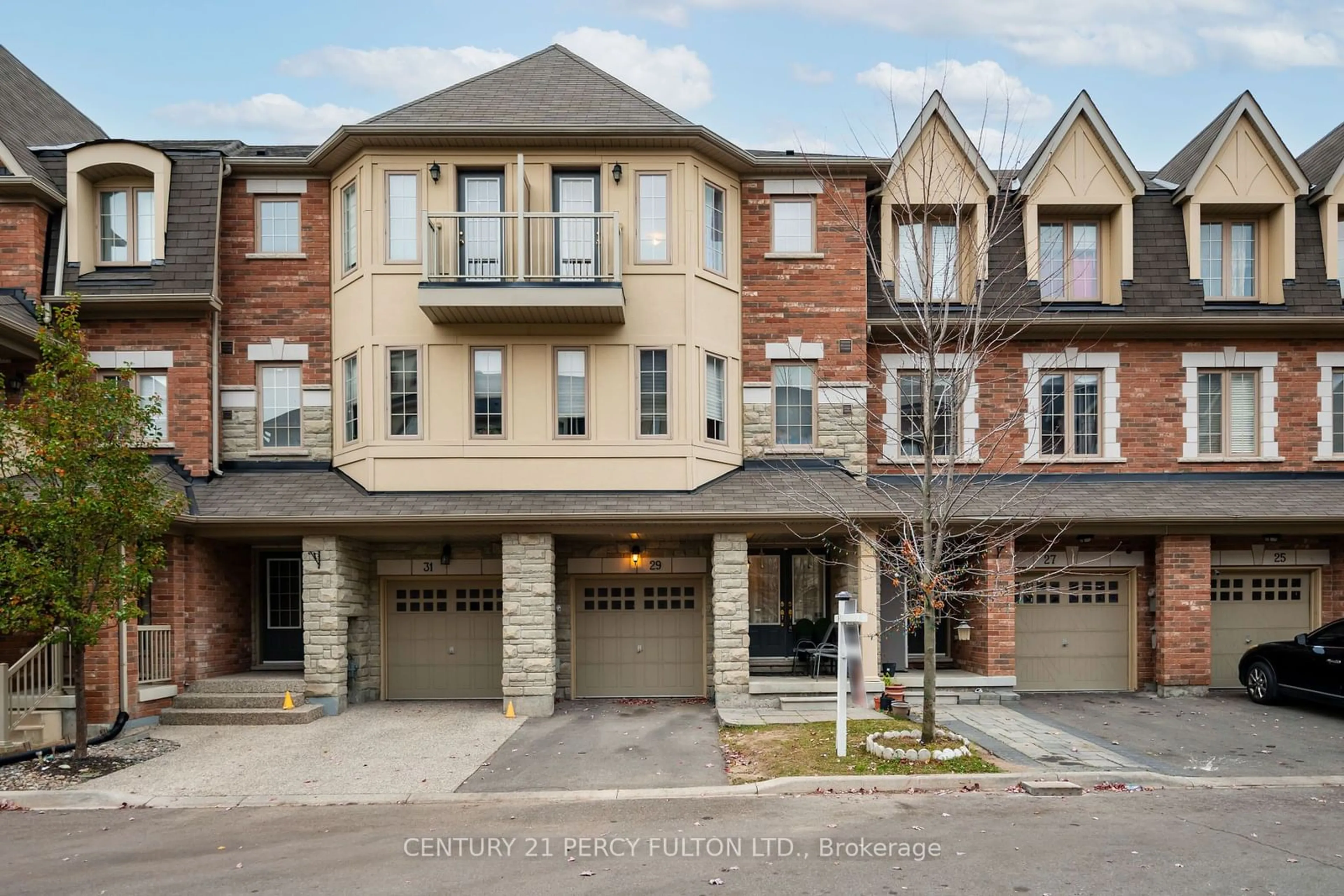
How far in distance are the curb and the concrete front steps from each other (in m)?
3.52

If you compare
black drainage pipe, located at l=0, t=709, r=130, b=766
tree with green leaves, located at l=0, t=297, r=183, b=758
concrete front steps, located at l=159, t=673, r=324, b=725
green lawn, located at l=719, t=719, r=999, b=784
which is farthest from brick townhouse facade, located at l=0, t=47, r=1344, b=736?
tree with green leaves, located at l=0, t=297, r=183, b=758

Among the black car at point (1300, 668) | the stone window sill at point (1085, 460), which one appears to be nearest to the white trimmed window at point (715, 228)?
the stone window sill at point (1085, 460)

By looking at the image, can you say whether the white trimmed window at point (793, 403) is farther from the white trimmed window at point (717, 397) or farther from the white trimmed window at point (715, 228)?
the white trimmed window at point (715, 228)

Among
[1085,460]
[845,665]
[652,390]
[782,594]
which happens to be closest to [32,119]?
[652,390]

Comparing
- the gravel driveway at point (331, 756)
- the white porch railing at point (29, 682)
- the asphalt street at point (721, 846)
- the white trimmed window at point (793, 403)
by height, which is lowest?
the gravel driveway at point (331, 756)

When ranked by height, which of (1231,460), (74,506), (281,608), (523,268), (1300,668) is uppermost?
(523,268)

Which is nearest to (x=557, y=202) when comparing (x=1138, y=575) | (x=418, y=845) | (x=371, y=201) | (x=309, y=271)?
(x=371, y=201)

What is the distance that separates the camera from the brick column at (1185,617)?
48.6 ft

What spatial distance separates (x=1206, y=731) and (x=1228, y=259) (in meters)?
8.76

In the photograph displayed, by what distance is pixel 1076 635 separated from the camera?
15.7 m

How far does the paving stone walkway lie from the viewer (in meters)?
10.3

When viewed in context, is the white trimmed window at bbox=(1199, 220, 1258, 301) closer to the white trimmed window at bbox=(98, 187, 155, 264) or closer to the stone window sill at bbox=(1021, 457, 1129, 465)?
the stone window sill at bbox=(1021, 457, 1129, 465)

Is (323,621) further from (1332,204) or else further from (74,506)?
(1332,204)

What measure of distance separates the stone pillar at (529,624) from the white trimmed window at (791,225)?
21.1 feet
